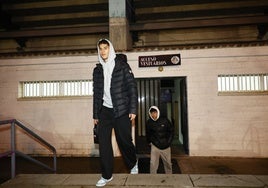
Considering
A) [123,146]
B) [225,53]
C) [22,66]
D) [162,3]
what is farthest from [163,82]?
[123,146]

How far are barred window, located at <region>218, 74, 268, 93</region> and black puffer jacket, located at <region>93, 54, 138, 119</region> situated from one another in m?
5.29

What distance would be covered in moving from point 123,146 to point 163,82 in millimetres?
9718

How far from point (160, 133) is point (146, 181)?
2.22 meters

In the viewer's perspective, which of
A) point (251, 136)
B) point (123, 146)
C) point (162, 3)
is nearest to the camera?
point (123, 146)

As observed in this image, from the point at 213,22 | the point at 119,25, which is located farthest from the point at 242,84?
the point at 119,25

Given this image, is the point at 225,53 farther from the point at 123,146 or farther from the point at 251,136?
the point at 123,146

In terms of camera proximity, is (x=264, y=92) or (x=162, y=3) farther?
(x=162, y=3)

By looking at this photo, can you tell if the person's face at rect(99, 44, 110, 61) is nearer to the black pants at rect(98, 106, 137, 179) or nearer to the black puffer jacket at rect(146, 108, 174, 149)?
the black pants at rect(98, 106, 137, 179)

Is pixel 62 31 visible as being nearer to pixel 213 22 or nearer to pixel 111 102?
pixel 213 22

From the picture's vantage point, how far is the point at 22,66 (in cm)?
841

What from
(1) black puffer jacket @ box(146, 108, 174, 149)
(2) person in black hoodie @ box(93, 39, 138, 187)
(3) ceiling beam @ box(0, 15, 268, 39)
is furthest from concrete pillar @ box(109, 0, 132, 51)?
(2) person in black hoodie @ box(93, 39, 138, 187)

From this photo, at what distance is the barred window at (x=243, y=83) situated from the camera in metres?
7.55

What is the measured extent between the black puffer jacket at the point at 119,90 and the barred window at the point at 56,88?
4925mm

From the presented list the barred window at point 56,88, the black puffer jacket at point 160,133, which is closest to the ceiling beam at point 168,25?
the barred window at point 56,88
